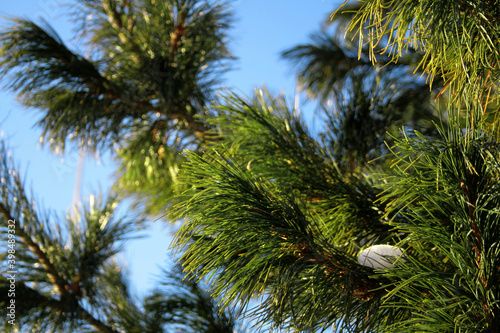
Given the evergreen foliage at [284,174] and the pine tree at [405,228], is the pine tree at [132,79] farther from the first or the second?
the pine tree at [405,228]

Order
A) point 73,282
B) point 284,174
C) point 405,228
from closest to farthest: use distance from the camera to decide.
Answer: point 405,228
point 284,174
point 73,282

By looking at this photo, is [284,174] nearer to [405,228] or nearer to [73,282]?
[405,228]

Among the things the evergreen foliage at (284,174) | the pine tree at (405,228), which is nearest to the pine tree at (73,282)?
the evergreen foliage at (284,174)

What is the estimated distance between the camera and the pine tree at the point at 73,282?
0.67 metres

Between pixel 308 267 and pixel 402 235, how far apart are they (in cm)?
15

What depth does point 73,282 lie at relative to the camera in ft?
2.36

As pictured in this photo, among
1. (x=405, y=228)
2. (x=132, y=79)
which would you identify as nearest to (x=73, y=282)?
(x=132, y=79)

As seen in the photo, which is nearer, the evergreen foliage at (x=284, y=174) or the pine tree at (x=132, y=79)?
the evergreen foliage at (x=284, y=174)

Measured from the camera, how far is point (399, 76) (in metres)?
0.85

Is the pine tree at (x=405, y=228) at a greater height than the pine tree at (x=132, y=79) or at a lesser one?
lesser

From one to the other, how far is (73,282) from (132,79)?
32cm

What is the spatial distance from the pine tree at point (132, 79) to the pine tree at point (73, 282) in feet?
0.29

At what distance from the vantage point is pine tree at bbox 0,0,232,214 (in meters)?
0.71

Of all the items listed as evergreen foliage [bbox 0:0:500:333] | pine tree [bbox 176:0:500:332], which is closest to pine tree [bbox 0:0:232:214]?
evergreen foliage [bbox 0:0:500:333]
